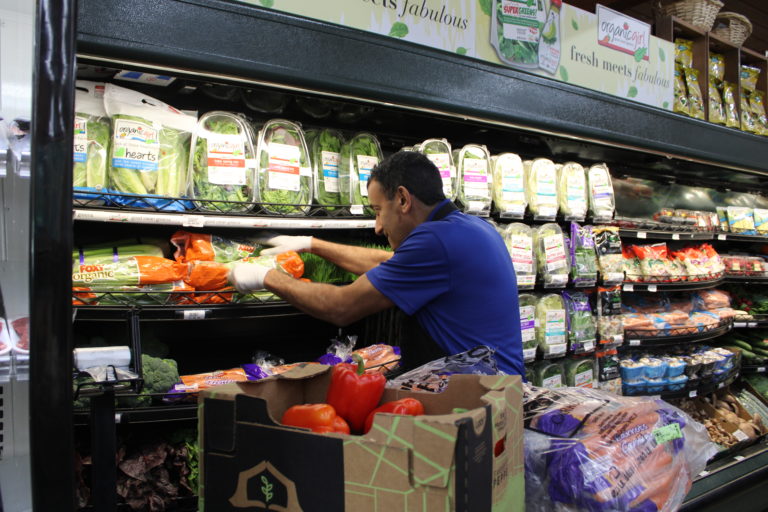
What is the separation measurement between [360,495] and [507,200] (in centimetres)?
260

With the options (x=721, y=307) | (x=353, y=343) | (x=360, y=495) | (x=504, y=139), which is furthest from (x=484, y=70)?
(x=721, y=307)

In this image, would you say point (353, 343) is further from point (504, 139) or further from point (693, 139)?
point (693, 139)

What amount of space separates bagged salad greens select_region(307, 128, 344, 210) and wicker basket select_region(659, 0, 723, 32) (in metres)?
2.98

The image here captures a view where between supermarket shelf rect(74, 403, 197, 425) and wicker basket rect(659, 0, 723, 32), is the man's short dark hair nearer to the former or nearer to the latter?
supermarket shelf rect(74, 403, 197, 425)

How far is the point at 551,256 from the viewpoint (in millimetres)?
3480

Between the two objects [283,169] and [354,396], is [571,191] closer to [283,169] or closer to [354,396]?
[283,169]

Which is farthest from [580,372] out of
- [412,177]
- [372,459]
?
[372,459]

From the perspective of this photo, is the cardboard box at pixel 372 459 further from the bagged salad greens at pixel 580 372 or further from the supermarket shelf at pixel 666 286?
the supermarket shelf at pixel 666 286

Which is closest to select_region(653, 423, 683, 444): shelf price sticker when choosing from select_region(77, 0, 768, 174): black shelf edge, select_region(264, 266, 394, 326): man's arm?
select_region(264, 266, 394, 326): man's arm

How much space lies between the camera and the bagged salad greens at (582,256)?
11.8 feet

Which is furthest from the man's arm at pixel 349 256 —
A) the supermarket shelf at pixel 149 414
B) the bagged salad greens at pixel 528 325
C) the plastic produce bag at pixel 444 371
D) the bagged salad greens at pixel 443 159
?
the plastic produce bag at pixel 444 371

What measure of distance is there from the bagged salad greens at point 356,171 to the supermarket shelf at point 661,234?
206 cm

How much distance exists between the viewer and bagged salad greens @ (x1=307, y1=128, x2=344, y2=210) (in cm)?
276

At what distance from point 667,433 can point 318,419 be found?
95 cm
